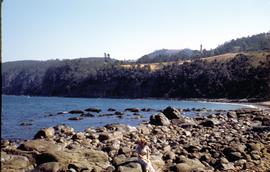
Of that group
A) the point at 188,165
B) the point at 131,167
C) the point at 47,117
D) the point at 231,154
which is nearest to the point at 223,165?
the point at 188,165

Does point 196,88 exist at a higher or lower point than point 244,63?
lower

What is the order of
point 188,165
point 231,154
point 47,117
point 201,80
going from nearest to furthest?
point 188,165
point 231,154
point 47,117
point 201,80

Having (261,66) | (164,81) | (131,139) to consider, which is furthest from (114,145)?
(164,81)

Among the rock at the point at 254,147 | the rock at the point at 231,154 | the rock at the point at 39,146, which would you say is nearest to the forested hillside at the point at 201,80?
the rock at the point at 254,147

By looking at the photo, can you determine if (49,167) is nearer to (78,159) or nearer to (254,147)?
(78,159)

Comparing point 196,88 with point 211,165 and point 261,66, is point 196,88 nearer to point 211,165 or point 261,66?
point 261,66

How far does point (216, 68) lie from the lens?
525 feet

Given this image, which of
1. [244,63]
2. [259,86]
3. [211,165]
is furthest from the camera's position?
[244,63]

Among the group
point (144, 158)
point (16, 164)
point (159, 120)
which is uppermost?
point (144, 158)

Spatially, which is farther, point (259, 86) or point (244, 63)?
point (244, 63)

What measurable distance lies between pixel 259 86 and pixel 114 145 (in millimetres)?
117497

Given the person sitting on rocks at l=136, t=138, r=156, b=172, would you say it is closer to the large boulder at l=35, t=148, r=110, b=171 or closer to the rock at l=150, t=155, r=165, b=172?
the rock at l=150, t=155, r=165, b=172

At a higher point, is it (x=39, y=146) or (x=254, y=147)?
(x=39, y=146)

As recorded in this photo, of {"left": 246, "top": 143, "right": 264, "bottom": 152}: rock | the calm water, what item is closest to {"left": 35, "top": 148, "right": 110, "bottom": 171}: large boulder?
{"left": 246, "top": 143, "right": 264, "bottom": 152}: rock
